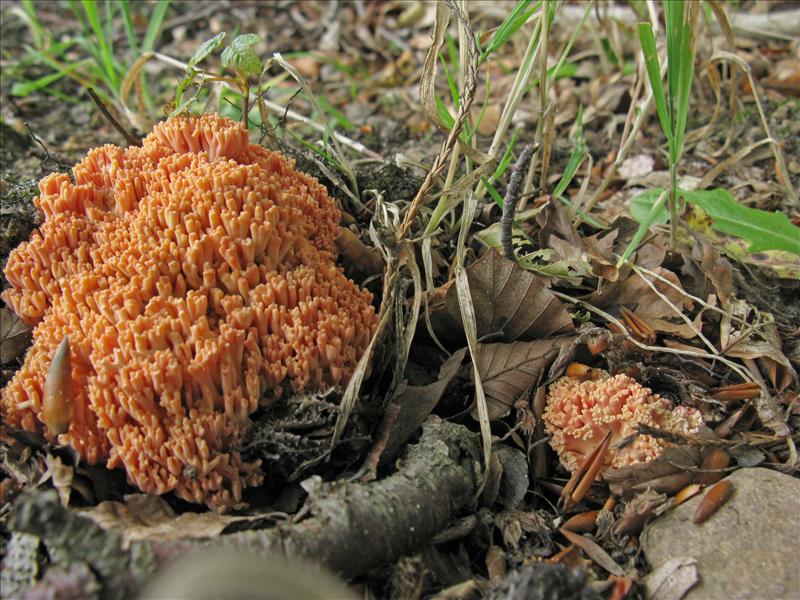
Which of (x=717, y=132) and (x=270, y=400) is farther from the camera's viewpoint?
(x=717, y=132)

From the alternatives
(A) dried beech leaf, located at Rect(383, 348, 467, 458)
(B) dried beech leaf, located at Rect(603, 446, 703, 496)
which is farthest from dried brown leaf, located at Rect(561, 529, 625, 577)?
(A) dried beech leaf, located at Rect(383, 348, 467, 458)

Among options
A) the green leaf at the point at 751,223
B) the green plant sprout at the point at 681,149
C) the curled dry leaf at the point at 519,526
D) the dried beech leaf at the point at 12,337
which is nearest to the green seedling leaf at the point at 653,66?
the green plant sprout at the point at 681,149

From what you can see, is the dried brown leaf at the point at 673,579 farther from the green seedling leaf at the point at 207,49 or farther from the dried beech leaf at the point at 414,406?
the green seedling leaf at the point at 207,49

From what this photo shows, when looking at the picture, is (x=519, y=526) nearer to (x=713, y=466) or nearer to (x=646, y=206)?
(x=713, y=466)

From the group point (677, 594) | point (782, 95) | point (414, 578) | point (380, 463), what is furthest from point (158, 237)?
point (782, 95)

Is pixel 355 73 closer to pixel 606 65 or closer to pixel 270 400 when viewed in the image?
pixel 606 65

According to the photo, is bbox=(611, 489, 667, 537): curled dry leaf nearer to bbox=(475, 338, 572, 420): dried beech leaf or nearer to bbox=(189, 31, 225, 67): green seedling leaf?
bbox=(475, 338, 572, 420): dried beech leaf
